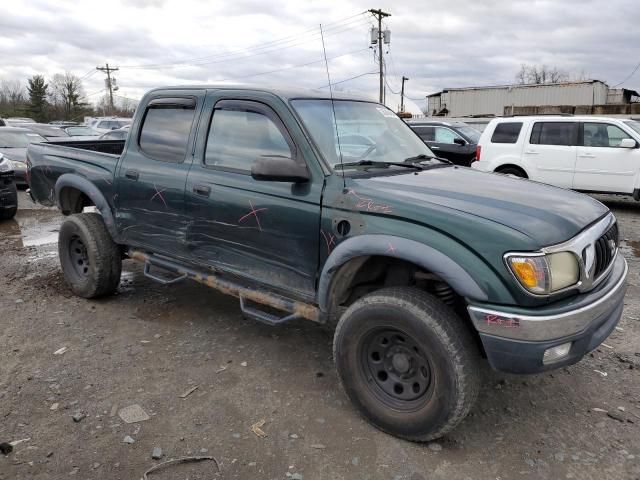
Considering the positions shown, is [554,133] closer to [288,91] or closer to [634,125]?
[634,125]

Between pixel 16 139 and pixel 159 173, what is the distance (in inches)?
436

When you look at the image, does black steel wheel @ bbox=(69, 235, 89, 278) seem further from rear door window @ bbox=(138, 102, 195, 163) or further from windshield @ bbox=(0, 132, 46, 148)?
windshield @ bbox=(0, 132, 46, 148)

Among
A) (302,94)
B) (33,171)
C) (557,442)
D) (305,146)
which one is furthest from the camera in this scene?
(33,171)

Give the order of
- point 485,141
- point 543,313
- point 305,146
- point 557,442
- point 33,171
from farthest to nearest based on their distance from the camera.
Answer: point 485,141 → point 33,171 → point 305,146 → point 557,442 → point 543,313

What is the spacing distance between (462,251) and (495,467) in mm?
1155

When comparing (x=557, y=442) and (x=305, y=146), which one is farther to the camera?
(x=305, y=146)

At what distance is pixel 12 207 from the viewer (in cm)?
888

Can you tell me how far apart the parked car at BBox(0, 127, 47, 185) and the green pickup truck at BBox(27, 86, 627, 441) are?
8.59m

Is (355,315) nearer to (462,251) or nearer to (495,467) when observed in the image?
(462,251)

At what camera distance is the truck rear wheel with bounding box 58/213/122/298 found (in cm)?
480

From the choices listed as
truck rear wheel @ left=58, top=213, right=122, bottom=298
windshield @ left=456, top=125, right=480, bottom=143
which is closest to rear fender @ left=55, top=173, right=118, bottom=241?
truck rear wheel @ left=58, top=213, right=122, bottom=298

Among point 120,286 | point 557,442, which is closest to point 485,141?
point 120,286

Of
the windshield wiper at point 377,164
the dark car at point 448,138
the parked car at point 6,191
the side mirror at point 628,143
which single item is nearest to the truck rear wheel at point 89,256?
the windshield wiper at point 377,164

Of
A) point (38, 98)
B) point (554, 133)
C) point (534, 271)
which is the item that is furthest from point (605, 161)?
point (38, 98)
